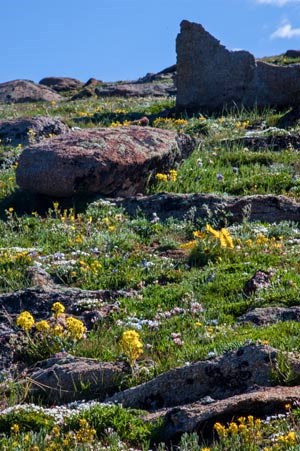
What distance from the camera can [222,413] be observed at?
19.4 ft

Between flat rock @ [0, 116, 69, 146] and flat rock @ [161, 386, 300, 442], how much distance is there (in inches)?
563

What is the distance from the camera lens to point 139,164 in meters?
14.6

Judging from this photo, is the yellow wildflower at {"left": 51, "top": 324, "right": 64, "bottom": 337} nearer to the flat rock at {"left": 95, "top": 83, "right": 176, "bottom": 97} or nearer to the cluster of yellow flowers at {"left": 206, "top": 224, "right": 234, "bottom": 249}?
the cluster of yellow flowers at {"left": 206, "top": 224, "right": 234, "bottom": 249}

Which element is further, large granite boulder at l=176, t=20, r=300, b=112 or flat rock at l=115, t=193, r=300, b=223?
large granite boulder at l=176, t=20, r=300, b=112

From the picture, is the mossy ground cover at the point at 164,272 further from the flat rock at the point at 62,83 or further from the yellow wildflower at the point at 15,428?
the flat rock at the point at 62,83

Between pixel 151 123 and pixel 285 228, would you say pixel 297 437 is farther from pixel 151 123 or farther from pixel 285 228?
pixel 151 123

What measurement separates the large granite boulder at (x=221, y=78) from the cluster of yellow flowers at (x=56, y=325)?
13.9 m

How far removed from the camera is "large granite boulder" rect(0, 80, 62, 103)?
40.4m

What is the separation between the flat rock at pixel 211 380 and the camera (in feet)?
21.4

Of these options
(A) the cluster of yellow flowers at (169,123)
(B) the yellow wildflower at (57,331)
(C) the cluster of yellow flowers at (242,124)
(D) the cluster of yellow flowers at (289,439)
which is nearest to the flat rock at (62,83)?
(A) the cluster of yellow flowers at (169,123)

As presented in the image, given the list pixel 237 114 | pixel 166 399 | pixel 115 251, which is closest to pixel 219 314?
pixel 166 399

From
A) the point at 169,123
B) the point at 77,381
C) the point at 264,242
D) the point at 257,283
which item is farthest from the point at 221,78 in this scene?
the point at 77,381

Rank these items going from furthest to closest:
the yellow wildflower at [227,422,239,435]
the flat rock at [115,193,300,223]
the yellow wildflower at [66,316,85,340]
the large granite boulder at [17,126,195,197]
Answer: the large granite boulder at [17,126,195,197] → the flat rock at [115,193,300,223] → the yellow wildflower at [66,316,85,340] → the yellow wildflower at [227,422,239,435]

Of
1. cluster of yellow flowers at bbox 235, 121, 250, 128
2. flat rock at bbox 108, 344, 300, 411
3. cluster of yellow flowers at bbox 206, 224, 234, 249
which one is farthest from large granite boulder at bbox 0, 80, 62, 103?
flat rock at bbox 108, 344, 300, 411
